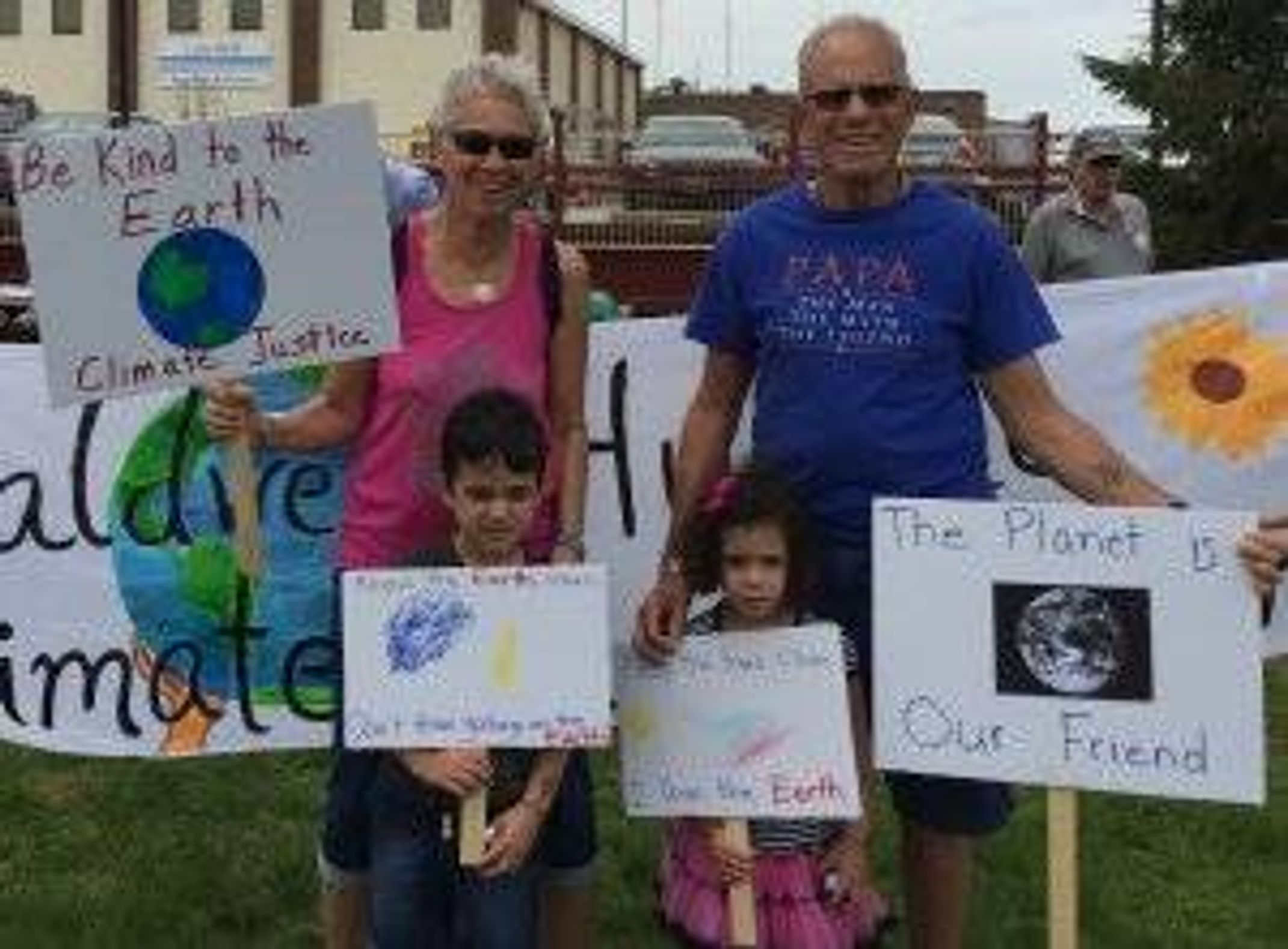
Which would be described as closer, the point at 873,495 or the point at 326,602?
the point at 873,495

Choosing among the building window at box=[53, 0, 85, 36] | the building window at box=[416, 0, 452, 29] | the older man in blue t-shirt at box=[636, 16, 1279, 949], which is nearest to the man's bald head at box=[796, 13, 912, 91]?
the older man in blue t-shirt at box=[636, 16, 1279, 949]

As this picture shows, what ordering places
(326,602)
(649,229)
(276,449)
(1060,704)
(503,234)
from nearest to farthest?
(1060,704) → (503,234) → (276,449) → (326,602) → (649,229)

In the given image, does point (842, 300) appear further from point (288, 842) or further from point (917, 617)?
point (288, 842)

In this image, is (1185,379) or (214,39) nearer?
(1185,379)

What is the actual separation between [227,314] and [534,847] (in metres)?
1.07

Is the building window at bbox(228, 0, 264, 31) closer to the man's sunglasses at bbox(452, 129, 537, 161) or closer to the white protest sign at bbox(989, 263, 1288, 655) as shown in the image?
the white protest sign at bbox(989, 263, 1288, 655)

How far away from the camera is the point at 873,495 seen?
3945 mm

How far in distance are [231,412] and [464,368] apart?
45 centimetres

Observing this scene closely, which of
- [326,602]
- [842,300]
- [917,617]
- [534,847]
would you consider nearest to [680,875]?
[534,847]

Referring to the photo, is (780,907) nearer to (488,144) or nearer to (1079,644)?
(1079,644)

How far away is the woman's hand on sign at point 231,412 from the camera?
410 centimetres

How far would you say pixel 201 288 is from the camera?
4.07m

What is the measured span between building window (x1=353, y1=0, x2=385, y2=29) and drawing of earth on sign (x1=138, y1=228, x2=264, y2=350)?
5383 cm

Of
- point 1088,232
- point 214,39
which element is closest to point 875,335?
point 1088,232
